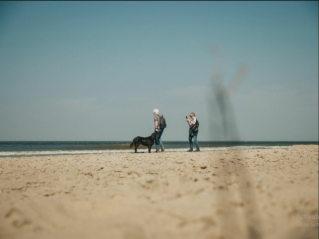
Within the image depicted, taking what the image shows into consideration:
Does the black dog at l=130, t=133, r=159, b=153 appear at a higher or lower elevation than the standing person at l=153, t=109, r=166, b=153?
lower

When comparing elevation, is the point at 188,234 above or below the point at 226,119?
below

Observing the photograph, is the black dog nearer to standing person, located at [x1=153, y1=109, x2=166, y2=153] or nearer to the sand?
standing person, located at [x1=153, y1=109, x2=166, y2=153]

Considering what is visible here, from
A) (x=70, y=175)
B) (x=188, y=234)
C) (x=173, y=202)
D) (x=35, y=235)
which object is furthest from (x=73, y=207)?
(x=70, y=175)

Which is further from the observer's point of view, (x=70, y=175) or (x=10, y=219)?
(x=70, y=175)

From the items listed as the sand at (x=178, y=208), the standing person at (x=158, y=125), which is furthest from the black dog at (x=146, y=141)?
the sand at (x=178, y=208)

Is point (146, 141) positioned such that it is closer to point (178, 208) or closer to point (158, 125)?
point (158, 125)

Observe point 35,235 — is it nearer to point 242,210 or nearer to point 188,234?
point 188,234

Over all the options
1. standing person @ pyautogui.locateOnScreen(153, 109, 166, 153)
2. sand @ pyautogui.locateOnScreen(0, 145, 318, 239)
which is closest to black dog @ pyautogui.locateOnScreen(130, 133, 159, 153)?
standing person @ pyautogui.locateOnScreen(153, 109, 166, 153)

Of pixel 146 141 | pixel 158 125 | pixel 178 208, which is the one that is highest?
pixel 158 125

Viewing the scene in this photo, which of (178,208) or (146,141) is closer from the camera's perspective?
(178,208)

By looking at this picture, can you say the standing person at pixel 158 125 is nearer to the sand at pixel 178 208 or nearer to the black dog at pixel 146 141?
the black dog at pixel 146 141

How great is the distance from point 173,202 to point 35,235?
5.90 ft

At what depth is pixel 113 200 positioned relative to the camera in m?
3.55

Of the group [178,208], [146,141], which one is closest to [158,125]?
[146,141]
